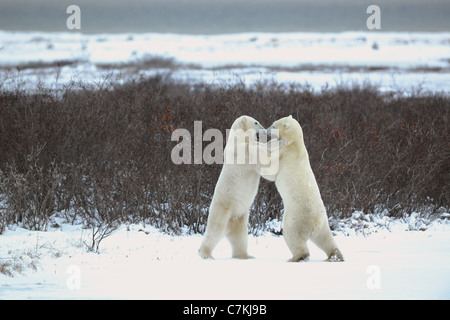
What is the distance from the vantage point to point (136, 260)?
192 inches

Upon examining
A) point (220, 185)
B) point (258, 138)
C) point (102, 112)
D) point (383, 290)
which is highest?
point (102, 112)

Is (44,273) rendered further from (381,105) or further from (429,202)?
(381,105)

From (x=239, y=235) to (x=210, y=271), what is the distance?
708mm

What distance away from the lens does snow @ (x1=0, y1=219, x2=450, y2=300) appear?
3.77 meters

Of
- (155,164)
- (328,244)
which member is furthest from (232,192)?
(155,164)

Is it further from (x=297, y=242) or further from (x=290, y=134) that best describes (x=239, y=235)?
(x=290, y=134)

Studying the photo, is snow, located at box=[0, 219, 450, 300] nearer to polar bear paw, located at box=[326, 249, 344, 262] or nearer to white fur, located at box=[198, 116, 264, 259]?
polar bear paw, located at box=[326, 249, 344, 262]

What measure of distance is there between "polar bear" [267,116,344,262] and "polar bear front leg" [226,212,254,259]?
0.38 m

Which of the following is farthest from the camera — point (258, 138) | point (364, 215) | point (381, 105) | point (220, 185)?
point (381, 105)

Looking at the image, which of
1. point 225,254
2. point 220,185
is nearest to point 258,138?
point 220,185

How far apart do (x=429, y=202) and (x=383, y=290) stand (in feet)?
14.9

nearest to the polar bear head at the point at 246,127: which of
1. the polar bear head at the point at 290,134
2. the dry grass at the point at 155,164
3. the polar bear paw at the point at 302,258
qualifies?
the polar bear head at the point at 290,134

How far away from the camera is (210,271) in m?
4.28

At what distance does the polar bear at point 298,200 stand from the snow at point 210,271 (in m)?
0.15
